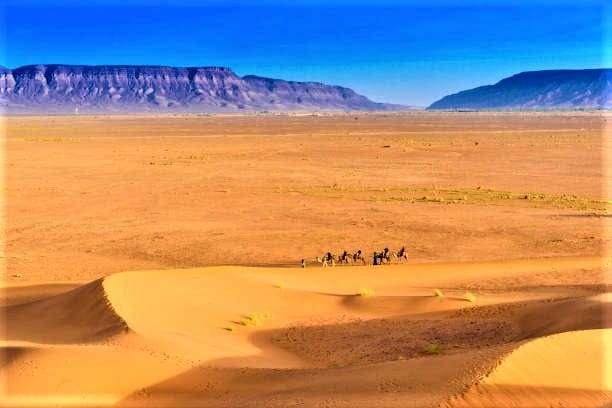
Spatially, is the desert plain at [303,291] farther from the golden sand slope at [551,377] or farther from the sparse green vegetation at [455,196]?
the sparse green vegetation at [455,196]

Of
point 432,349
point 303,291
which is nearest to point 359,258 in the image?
point 303,291

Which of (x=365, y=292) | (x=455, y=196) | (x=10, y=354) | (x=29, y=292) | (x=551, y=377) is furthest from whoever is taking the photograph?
(x=455, y=196)

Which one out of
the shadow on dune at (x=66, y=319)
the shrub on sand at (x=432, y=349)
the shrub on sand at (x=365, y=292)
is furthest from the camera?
the shrub on sand at (x=365, y=292)

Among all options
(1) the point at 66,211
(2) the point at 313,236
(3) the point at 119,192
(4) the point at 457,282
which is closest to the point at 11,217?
(1) the point at 66,211

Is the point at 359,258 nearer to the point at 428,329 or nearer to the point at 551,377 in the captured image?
the point at 428,329

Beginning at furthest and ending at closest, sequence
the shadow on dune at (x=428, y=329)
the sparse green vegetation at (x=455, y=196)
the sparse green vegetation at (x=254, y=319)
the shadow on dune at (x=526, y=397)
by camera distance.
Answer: the sparse green vegetation at (x=455, y=196) < the sparse green vegetation at (x=254, y=319) < the shadow on dune at (x=428, y=329) < the shadow on dune at (x=526, y=397)

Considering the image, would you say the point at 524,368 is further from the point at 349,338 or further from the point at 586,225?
the point at 586,225

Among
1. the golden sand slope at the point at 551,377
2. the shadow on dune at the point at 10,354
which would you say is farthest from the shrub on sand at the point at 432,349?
the shadow on dune at the point at 10,354
